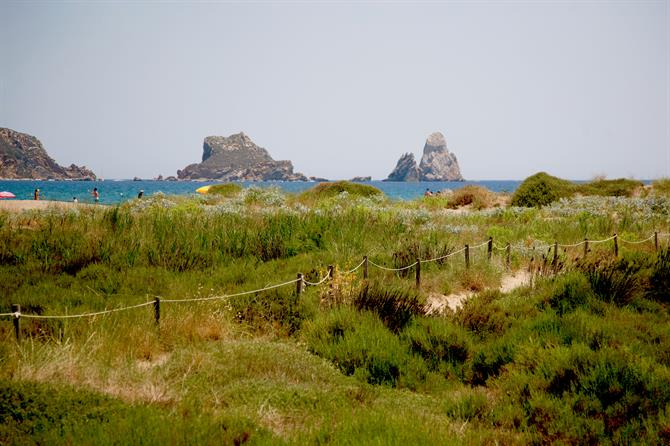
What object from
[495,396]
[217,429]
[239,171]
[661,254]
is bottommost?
[495,396]

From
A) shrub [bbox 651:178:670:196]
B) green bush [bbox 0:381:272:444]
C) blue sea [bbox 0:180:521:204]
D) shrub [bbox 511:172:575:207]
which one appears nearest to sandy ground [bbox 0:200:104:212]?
blue sea [bbox 0:180:521:204]

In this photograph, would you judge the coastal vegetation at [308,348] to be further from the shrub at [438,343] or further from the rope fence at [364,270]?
the rope fence at [364,270]

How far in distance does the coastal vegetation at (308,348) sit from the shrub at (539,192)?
630 inches

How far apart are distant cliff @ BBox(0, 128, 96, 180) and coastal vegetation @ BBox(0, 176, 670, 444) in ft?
476

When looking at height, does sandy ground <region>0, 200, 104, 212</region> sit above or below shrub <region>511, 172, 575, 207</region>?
below

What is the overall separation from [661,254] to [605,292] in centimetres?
229

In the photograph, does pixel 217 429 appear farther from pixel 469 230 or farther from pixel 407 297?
pixel 469 230

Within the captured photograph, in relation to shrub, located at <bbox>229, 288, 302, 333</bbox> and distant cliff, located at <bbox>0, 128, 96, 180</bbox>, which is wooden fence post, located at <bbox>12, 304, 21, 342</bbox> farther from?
distant cliff, located at <bbox>0, 128, 96, 180</bbox>

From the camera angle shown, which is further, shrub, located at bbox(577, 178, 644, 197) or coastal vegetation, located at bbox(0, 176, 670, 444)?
shrub, located at bbox(577, 178, 644, 197)

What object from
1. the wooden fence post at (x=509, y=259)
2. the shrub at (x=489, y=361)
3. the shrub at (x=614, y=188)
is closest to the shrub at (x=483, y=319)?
the shrub at (x=489, y=361)

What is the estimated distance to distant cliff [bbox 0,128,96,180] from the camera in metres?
135

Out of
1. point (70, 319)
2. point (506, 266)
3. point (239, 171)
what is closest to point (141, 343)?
point (70, 319)

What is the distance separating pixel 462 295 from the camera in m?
10.2

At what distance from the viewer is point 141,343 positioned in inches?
243
